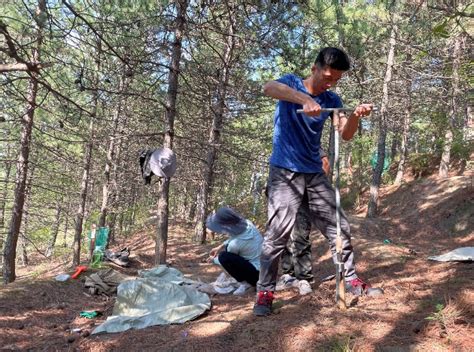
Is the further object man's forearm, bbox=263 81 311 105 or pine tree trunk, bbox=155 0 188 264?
pine tree trunk, bbox=155 0 188 264

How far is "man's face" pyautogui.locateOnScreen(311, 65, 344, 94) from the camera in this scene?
2.98 meters

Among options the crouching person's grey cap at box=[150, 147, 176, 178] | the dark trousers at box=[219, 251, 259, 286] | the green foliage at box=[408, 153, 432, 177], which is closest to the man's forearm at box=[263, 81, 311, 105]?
the dark trousers at box=[219, 251, 259, 286]

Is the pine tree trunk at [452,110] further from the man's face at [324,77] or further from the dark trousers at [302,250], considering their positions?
the man's face at [324,77]

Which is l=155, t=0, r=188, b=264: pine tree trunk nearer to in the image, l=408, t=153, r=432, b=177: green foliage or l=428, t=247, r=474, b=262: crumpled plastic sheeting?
l=428, t=247, r=474, b=262: crumpled plastic sheeting

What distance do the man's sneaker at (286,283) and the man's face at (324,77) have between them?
2108 millimetres

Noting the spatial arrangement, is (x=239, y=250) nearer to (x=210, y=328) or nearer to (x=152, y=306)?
(x=152, y=306)

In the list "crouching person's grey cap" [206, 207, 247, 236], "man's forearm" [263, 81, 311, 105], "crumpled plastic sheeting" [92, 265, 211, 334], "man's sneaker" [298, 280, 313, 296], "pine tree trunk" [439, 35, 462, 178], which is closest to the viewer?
"man's forearm" [263, 81, 311, 105]

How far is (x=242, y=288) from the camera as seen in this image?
4594 mm

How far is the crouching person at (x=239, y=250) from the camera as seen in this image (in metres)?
4.59

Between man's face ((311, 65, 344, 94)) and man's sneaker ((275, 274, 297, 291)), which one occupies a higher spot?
man's face ((311, 65, 344, 94))

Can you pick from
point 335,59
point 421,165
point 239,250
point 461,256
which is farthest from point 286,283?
point 421,165

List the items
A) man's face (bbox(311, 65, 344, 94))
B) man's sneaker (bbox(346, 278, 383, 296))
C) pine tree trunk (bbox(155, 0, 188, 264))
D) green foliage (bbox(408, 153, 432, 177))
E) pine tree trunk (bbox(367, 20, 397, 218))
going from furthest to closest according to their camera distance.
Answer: green foliage (bbox(408, 153, 432, 177)), pine tree trunk (bbox(367, 20, 397, 218)), pine tree trunk (bbox(155, 0, 188, 264)), man's sneaker (bbox(346, 278, 383, 296)), man's face (bbox(311, 65, 344, 94))

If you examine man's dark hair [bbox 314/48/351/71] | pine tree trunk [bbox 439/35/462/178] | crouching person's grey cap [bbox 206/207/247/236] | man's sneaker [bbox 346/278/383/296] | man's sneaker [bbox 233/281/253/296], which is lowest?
man's sneaker [bbox 233/281/253/296]

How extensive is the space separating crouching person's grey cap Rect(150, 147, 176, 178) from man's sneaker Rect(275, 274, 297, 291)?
288cm
